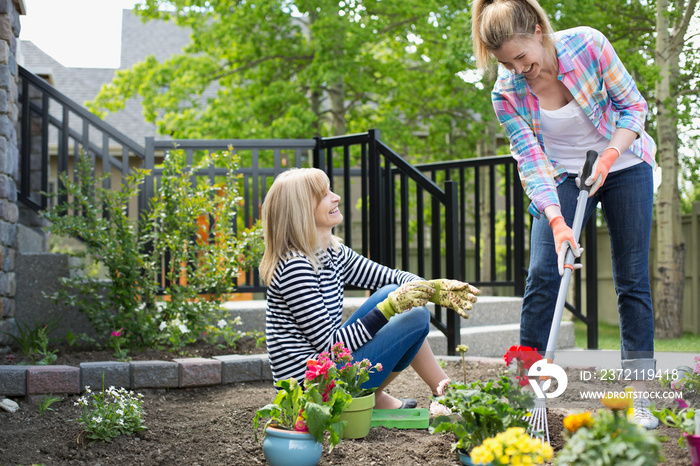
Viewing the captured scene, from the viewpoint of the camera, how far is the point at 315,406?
176cm

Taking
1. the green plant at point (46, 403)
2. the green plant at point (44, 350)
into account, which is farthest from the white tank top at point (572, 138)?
the green plant at point (44, 350)

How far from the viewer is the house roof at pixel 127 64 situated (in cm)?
1302

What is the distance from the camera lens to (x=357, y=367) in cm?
203

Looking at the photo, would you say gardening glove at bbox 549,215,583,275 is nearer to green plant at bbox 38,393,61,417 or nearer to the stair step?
the stair step

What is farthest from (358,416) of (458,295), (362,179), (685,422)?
(362,179)

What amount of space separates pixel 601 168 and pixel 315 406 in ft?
3.85

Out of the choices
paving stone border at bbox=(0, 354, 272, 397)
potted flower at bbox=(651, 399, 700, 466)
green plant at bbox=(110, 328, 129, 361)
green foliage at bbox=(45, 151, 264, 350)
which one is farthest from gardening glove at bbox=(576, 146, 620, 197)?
green plant at bbox=(110, 328, 129, 361)

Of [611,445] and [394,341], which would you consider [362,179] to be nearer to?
[394,341]

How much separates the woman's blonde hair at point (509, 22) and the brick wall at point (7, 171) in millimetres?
2658

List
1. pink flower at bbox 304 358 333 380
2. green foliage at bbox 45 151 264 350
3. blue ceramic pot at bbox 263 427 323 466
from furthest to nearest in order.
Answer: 1. green foliage at bbox 45 151 264 350
2. pink flower at bbox 304 358 333 380
3. blue ceramic pot at bbox 263 427 323 466

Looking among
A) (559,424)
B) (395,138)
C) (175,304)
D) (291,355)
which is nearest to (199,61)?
(395,138)

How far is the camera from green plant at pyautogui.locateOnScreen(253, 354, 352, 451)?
1.76m

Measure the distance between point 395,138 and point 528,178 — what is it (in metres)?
7.38

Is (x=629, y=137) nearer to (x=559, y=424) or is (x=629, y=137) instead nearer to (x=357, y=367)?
(x=559, y=424)
